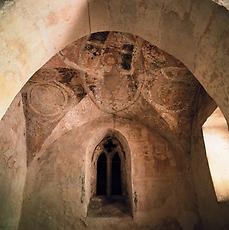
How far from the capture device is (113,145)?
18.5 feet

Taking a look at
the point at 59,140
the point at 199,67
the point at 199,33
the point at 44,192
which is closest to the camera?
the point at 199,33

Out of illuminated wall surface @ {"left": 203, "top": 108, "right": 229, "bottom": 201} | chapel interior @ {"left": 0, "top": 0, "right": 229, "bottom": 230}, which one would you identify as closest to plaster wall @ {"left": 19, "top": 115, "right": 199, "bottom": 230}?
chapel interior @ {"left": 0, "top": 0, "right": 229, "bottom": 230}

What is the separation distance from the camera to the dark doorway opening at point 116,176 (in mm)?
5316

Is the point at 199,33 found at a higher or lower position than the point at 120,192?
higher

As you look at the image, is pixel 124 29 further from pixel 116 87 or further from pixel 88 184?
pixel 88 184

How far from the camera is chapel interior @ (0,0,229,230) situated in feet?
13.8

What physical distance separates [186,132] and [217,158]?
2.90 feet

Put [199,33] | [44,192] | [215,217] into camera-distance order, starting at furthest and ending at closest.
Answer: [44,192], [215,217], [199,33]

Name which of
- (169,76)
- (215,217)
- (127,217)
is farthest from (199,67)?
(127,217)

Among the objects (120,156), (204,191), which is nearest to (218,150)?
(204,191)

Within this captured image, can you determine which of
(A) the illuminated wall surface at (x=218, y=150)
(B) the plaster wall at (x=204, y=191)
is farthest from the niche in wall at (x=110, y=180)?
(A) the illuminated wall surface at (x=218, y=150)

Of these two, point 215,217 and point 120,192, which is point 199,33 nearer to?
point 215,217

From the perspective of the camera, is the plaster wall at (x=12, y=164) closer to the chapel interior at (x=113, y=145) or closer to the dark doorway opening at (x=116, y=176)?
the chapel interior at (x=113, y=145)

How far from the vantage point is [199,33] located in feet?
6.53
